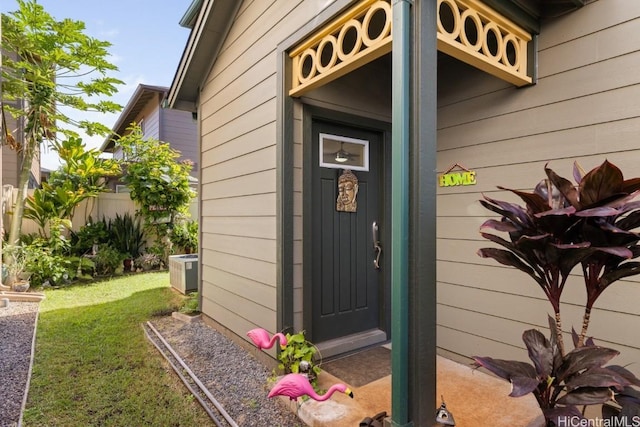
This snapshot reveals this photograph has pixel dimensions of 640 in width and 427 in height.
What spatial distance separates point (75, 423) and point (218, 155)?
9.18 feet

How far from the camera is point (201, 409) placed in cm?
240

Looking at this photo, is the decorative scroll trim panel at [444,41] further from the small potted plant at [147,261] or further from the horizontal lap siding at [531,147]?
the small potted plant at [147,261]

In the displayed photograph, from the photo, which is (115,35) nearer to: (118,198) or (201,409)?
(118,198)

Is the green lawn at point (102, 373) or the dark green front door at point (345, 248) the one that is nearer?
the green lawn at point (102, 373)

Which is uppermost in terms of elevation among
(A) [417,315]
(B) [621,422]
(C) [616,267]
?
(C) [616,267]

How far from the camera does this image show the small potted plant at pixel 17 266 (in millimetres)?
5547

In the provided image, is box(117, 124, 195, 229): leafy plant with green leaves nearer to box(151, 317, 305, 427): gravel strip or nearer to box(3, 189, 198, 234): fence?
box(3, 189, 198, 234): fence

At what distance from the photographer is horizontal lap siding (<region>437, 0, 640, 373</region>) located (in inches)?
79.4

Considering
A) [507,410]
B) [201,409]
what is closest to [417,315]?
[507,410]

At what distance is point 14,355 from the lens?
319cm

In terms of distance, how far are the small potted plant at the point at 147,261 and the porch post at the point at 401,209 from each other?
7332mm

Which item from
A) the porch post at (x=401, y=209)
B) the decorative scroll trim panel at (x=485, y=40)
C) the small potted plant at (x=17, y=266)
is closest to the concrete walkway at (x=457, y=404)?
the porch post at (x=401, y=209)

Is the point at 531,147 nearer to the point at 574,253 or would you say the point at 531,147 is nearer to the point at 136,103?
the point at 574,253

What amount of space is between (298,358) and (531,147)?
2222 millimetres
